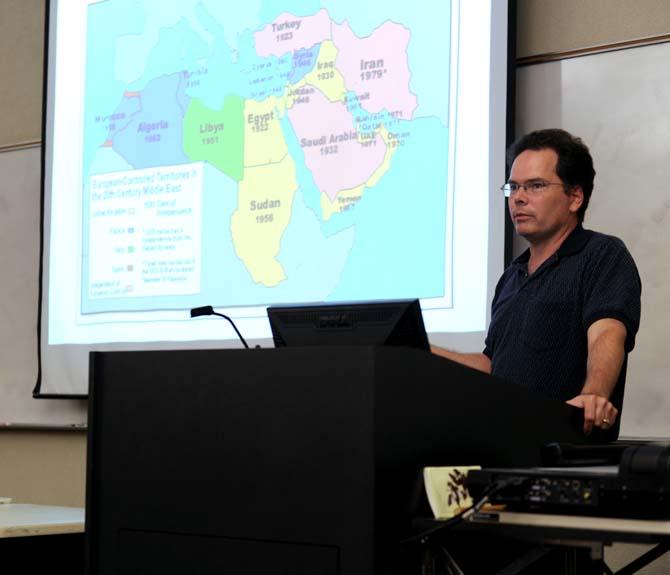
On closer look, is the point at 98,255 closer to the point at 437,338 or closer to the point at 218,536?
the point at 437,338

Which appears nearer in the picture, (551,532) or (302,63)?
(551,532)

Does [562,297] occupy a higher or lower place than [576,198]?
lower

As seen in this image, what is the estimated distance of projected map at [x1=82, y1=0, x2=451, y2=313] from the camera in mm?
3168

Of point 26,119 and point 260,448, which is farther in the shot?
point 26,119

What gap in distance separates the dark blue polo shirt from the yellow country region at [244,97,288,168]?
5.22 ft

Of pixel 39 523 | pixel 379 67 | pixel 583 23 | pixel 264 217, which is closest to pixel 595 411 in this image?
pixel 39 523

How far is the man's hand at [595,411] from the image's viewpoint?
1694mm

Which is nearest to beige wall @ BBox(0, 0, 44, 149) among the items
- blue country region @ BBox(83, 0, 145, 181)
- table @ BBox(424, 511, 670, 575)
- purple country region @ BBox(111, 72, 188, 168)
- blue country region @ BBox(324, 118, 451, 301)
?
blue country region @ BBox(83, 0, 145, 181)

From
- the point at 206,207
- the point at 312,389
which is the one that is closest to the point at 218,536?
the point at 312,389

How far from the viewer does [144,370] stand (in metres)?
1.49

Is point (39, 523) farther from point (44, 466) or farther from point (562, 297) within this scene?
point (44, 466)

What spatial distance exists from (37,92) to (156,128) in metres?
0.79

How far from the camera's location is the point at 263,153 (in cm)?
352

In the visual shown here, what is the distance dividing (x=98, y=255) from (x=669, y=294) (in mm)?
2018
